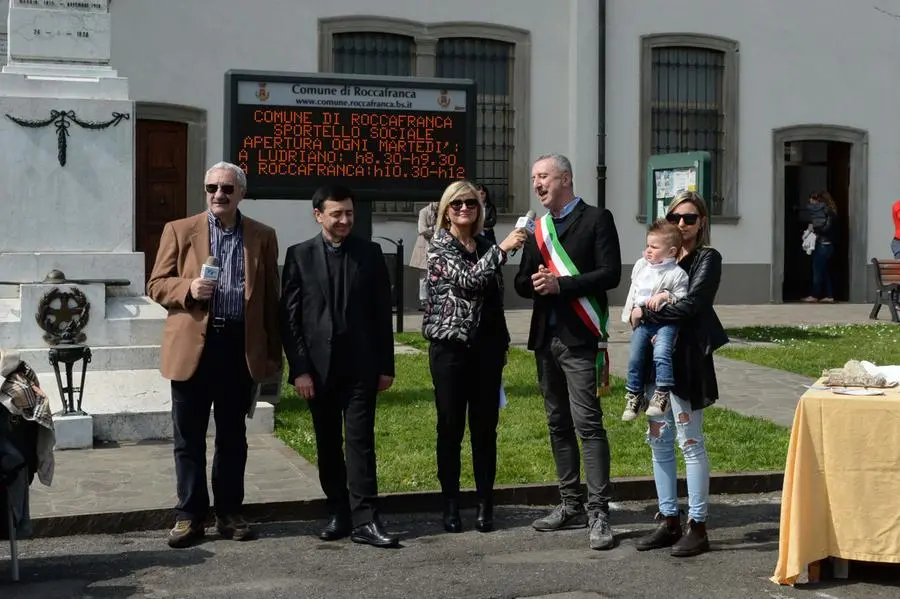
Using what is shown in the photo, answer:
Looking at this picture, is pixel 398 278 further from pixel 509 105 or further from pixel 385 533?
pixel 385 533

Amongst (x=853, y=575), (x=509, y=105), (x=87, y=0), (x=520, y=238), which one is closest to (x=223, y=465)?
(x=520, y=238)

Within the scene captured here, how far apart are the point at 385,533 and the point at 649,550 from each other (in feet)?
4.35

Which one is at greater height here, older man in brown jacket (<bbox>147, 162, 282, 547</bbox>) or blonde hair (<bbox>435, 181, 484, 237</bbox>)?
blonde hair (<bbox>435, 181, 484, 237</bbox>)

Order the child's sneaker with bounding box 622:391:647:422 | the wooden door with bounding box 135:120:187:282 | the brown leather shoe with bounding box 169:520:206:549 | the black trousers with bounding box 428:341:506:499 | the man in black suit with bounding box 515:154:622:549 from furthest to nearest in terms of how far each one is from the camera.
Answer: the wooden door with bounding box 135:120:187:282 → the black trousers with bounding box 428:341:506:499 → the man in black suit with bounding box 515:154:622:549 → the brown leather shoe with bounding box 169:520:206:549 → the child's sneaker with bounding box 622:391:647:422

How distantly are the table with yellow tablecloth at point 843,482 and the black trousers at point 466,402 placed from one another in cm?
171

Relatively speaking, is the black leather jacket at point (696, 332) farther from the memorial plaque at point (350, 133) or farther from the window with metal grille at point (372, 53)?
the window with metal grille at point (372, 53)

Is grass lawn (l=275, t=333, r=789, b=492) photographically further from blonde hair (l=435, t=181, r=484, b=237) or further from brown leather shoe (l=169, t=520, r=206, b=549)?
blonde hair (l=435, t=181, r=484, b=237)

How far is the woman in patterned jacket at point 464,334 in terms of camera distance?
7.27 metres

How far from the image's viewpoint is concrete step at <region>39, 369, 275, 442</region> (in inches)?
380

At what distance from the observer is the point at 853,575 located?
6.51 metres

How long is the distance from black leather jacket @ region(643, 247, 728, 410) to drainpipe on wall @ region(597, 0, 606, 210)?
14.0 meters

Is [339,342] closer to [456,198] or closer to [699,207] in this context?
[456,198]

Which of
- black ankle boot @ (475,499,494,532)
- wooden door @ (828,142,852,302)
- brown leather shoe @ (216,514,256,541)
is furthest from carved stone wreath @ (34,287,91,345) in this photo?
wooden door @ (828,142,852,302)

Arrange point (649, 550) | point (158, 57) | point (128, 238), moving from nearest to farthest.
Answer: point (649, 550)
point (128, 238)
point (158, 57)
